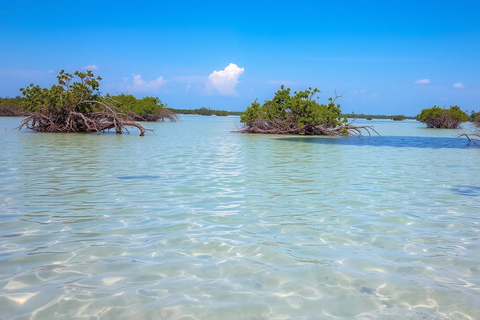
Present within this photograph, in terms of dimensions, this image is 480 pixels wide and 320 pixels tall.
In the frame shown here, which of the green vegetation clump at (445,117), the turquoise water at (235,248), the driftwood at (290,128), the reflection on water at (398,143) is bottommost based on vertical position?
the turquoise water at (235,248)

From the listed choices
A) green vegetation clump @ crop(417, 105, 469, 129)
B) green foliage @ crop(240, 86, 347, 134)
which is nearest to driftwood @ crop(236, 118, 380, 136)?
green foliage @ crop(240, 86, 347, 134)

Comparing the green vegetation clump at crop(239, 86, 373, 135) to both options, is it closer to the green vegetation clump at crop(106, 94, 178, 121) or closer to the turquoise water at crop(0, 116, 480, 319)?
the turquoise water at crop(0, 116, 480, 319)

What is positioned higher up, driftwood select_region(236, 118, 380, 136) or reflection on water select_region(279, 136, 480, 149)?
driftwood select_region(236, 118, 380, 136)

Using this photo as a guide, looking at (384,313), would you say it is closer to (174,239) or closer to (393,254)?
(393,254)

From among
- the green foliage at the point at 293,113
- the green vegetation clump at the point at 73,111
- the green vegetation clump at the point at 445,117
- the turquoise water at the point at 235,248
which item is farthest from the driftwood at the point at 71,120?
the green vegetation clump at the point at 445,117

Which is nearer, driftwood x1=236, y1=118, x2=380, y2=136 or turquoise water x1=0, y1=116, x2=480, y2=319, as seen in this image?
turquoise water x1=0, y1=116, x2=480, y2=319

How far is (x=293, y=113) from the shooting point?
92.5 ft

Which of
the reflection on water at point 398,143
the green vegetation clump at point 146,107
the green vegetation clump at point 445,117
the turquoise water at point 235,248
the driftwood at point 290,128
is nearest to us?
the turquoise water at point 235,248

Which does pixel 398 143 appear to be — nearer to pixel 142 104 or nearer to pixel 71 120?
→ pixel 71 120

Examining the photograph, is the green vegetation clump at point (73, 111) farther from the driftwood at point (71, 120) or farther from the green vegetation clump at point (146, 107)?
the green vegetation clump at point (146, 107)

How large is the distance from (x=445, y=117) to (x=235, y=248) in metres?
49.4

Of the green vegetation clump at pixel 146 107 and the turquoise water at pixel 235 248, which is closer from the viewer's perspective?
the turquoise water at pixel 235 248

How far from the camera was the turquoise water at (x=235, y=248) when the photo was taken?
310cm

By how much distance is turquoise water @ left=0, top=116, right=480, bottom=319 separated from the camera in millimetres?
3096
